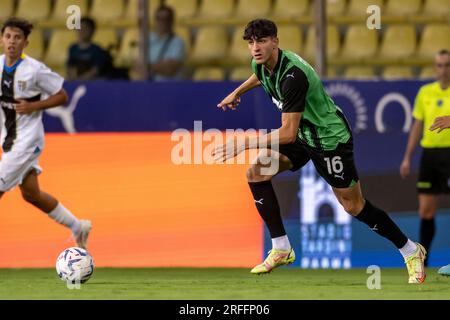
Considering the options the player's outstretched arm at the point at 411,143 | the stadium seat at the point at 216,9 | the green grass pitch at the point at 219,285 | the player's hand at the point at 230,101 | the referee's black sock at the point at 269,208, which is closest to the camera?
the green grass pitch at the point at 219,285

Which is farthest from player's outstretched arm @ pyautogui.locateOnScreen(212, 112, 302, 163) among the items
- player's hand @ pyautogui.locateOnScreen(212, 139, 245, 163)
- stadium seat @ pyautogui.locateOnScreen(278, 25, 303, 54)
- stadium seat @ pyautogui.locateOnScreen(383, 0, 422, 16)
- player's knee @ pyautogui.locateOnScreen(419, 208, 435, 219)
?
stadium seat @ pyautogui.locateOnScreen(383, 0, 422, 16)

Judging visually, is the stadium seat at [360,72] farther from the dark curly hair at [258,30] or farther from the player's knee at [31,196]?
the dark curly hair at [258,30]

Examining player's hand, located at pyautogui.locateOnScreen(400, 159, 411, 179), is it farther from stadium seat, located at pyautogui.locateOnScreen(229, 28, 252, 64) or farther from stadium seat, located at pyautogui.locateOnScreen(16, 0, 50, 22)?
stadium seat, located at pyautogui.locateOnScreen(16, 0, 50, 22)

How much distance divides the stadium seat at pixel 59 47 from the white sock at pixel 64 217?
2.04 meters

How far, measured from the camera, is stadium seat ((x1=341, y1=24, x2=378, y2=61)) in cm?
1296

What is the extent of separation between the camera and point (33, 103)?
10.9 metres

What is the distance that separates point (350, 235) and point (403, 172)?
2.76ft

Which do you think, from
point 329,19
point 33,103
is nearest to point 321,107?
point 33,103

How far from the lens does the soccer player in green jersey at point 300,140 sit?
9.05 metres

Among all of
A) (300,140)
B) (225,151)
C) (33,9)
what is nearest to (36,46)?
(33,9)

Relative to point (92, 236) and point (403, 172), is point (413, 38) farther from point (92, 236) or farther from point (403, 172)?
point (92, 236)

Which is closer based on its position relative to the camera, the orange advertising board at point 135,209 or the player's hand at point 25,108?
the player's hand at point 25,108

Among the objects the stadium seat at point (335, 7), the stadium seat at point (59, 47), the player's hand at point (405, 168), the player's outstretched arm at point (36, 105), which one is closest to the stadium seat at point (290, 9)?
the stadium seat at point (335, 7)

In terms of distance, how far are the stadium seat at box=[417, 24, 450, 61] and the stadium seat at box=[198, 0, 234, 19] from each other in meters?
2.04
